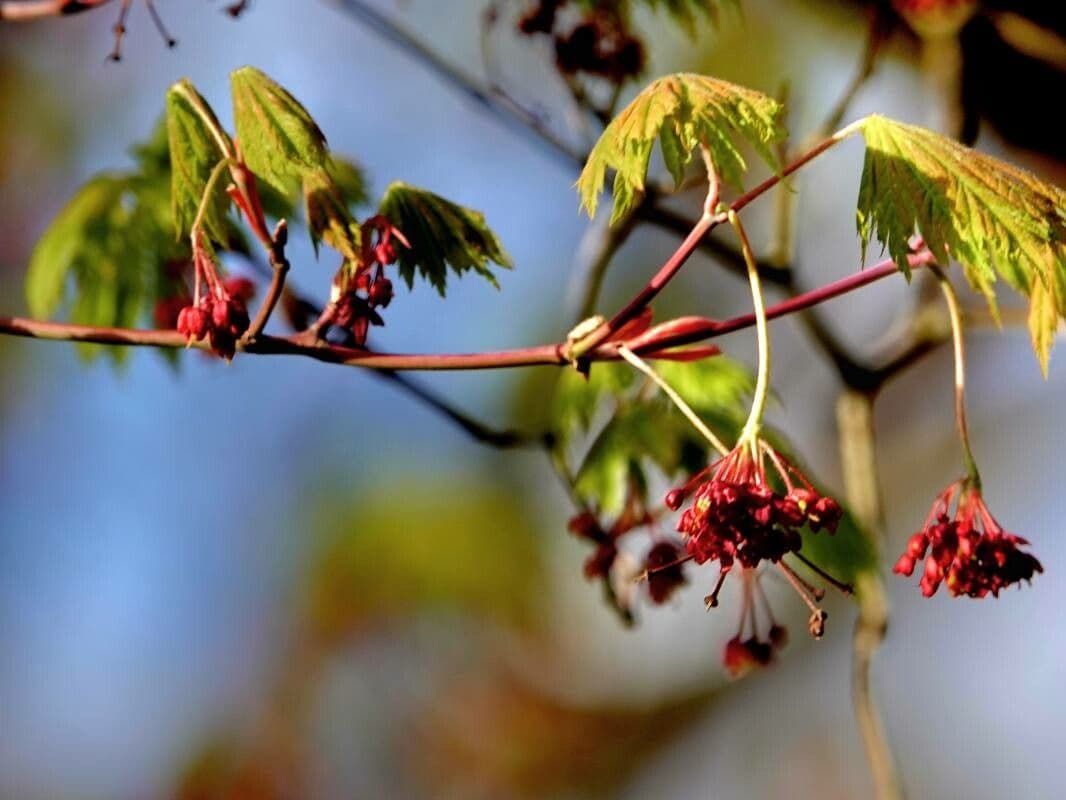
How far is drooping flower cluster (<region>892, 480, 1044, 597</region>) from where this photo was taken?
3.73 feet

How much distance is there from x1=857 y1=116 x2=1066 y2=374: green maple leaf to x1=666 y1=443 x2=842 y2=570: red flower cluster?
0.65 ft

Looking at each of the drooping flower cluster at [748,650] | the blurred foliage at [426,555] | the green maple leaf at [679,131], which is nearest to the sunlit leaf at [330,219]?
the green maple leaf at [679,131]

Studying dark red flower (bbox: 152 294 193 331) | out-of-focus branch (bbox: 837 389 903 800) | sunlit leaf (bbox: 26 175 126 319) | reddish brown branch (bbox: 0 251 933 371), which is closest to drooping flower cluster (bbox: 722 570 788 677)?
out-of-focus branch (bbox: 837 389 903 800)

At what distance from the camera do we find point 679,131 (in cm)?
105

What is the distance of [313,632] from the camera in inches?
241

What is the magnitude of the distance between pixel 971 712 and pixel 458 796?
231 centimetres

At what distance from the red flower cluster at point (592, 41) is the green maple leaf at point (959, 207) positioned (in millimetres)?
907

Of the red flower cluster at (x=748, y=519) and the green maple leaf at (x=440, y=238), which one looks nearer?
the red flower cluster at (x=748, y=519)

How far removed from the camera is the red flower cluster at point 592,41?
6.34 feet

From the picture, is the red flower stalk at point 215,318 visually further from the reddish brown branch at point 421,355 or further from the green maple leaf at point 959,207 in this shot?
the green maple leaf at point 959,207

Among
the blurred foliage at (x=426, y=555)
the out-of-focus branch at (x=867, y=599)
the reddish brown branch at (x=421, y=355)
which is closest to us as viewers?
the reddish brown branch at (x=421, y=355)

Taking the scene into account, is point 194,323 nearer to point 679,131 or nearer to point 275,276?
point 275,276

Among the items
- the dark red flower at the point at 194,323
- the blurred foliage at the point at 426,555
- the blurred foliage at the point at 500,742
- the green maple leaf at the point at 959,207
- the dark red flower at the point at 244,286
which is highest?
the green maple leaf at the point at 959,207

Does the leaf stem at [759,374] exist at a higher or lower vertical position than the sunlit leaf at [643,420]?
higher
